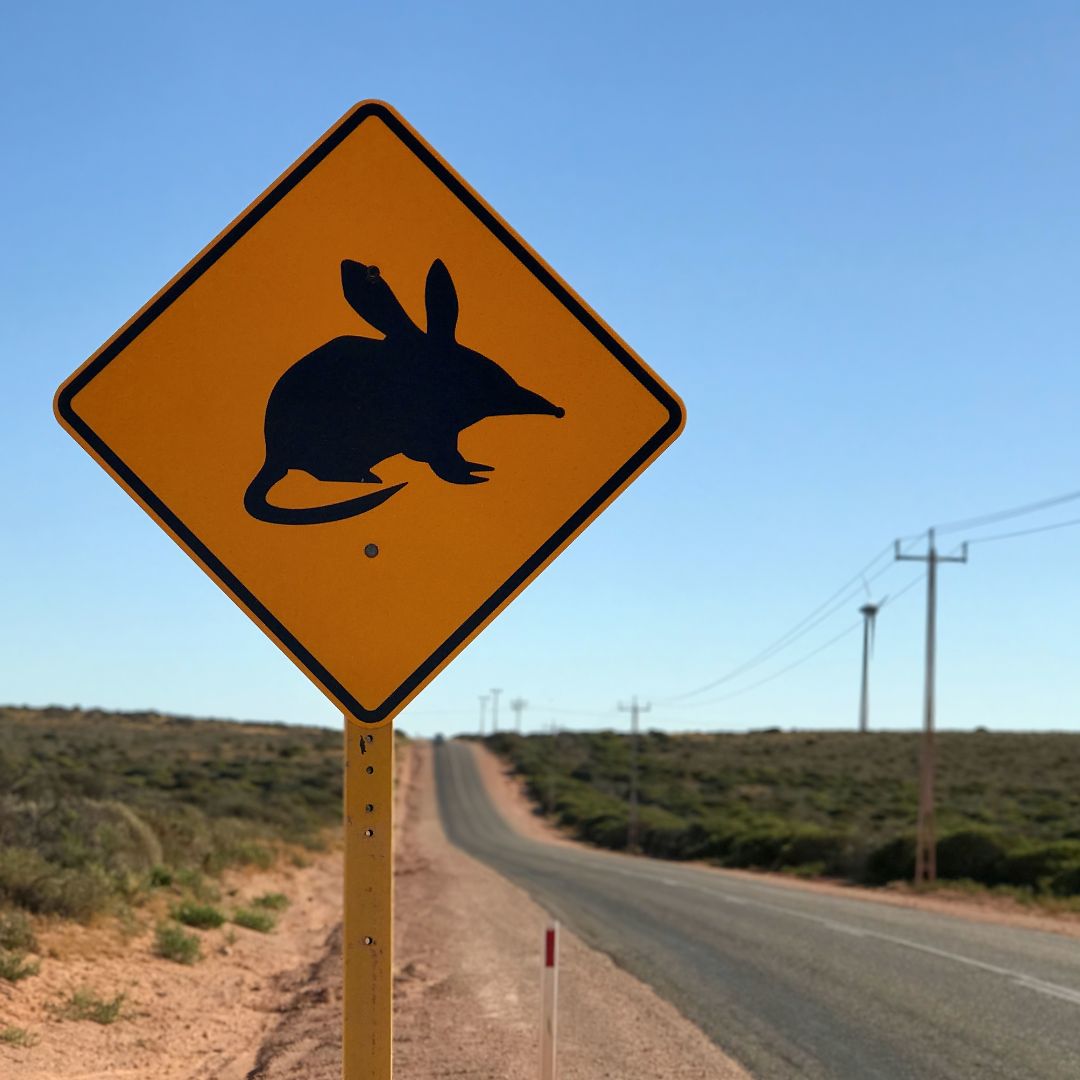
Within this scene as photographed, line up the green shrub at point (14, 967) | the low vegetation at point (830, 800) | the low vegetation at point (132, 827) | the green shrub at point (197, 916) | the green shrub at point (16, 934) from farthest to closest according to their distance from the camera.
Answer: the low vegetation at point (830, 800) < the green shrub at point (197, 916) < the low vegetation at point (132, 827) < the green shrub at point (16, 934) < the green shrub at point (14, 967)

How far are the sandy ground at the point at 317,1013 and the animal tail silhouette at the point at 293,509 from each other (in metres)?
5.15

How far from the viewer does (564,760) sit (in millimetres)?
99438

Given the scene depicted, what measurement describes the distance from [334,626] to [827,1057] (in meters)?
7.45

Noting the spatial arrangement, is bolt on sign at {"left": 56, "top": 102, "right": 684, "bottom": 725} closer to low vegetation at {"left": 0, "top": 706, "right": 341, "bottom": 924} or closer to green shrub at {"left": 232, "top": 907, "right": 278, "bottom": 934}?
low vegetation at {"left": 0, "top": 706, "right": 341, "bottom": 924}

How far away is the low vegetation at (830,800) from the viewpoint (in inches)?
1165

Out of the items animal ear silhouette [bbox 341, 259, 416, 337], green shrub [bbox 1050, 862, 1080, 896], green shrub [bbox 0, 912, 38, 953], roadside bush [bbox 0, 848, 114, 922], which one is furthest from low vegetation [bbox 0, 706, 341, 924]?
green shrub [bbox 1050, 862, 1080, 896]

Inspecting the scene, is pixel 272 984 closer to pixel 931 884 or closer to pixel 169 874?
pixel 169 874

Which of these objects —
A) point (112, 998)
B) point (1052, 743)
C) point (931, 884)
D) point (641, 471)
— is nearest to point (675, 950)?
point (112, 998)

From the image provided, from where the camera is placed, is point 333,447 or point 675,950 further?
point 675,950

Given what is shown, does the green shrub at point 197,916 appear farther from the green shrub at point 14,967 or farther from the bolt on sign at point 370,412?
the bolt on sign at point 370,412

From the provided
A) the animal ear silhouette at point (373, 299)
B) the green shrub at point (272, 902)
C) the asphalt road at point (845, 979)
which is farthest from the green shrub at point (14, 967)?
the green shrub at point (272, 902)

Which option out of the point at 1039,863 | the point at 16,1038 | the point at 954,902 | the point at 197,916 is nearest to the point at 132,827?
the point at 197,916

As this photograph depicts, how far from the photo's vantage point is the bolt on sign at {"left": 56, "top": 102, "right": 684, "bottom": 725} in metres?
2.59

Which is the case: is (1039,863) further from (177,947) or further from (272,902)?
(177,947)
